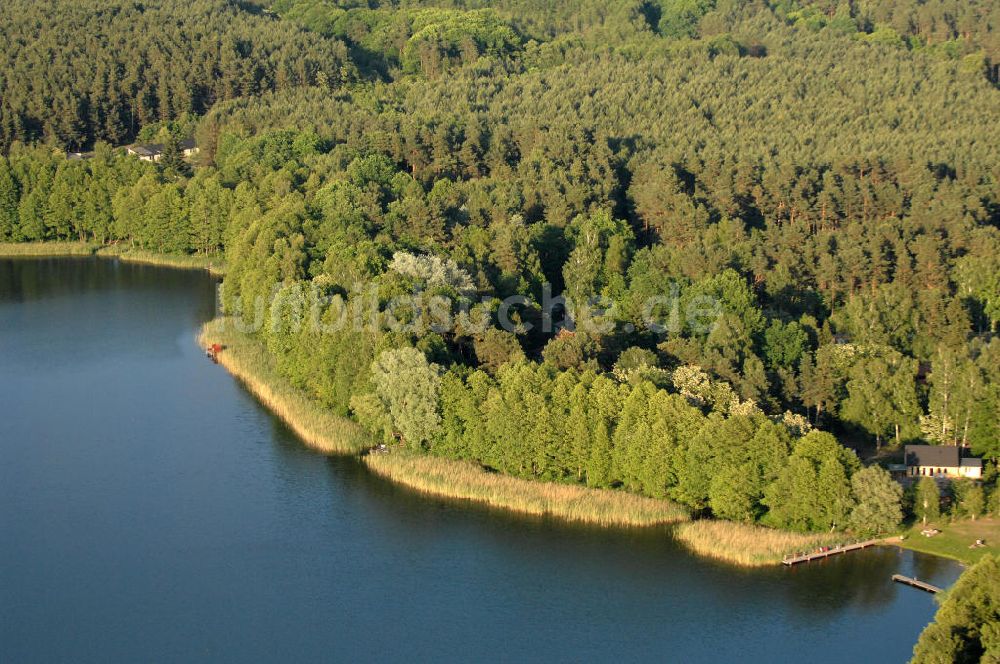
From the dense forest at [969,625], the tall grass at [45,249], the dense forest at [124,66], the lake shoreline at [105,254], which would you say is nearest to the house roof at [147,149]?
the dense forest at [124,66]

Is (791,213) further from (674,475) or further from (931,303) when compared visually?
(674,475)

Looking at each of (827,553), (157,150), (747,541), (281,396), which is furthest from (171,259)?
(827,553)

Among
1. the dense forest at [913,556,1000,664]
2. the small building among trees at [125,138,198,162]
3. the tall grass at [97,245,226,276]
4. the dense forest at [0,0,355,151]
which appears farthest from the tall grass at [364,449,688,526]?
the dense forest at [0,0,355,151]

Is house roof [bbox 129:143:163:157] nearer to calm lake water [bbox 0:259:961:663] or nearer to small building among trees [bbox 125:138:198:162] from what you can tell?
small building among trees [bbox 125:138:198:162]

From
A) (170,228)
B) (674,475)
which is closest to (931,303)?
(674,475)

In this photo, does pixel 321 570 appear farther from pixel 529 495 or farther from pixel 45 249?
pixel 45 249

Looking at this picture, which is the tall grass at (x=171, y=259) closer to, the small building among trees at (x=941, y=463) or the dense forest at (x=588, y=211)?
the dense forest at (x=588, y=211)
